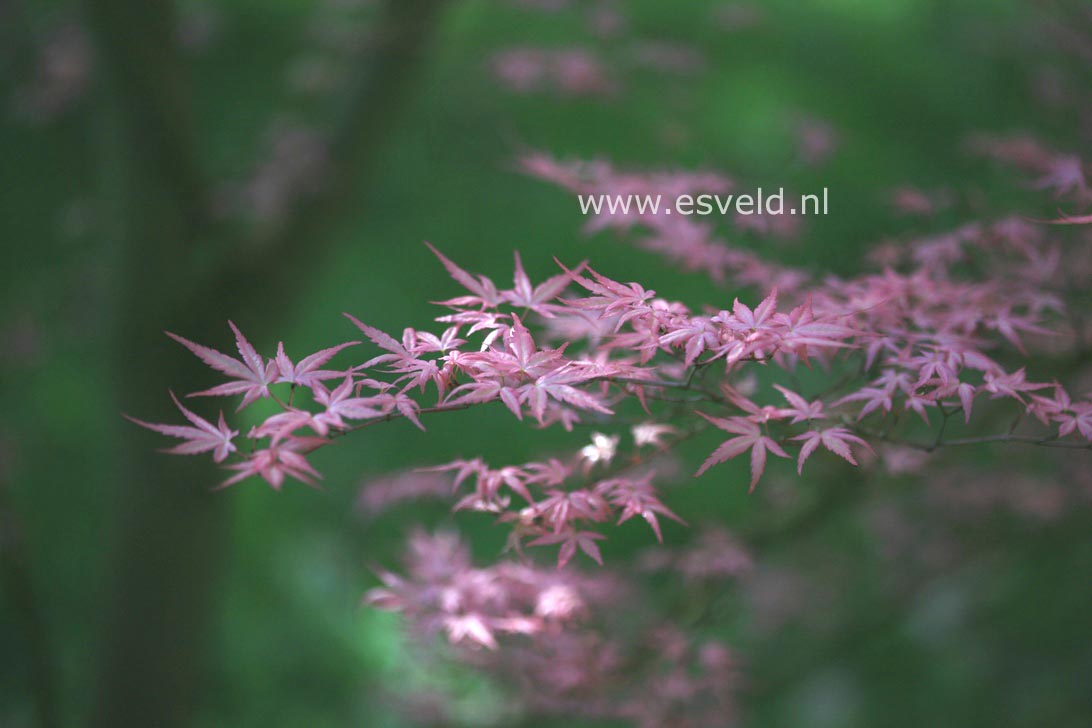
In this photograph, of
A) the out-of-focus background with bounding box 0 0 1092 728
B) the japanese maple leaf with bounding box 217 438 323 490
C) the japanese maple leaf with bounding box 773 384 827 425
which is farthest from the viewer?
the out-of-focus background with bounding box 0 0 1092 728

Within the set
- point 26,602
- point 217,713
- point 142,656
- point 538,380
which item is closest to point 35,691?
point 26,602

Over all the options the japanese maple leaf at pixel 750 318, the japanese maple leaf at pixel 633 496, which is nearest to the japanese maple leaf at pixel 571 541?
the japanese maple leaf at pixel 633 496

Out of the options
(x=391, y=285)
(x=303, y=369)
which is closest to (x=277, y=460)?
(x=303, y=369)

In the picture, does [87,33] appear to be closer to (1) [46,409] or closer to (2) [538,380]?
(2) [538,380]

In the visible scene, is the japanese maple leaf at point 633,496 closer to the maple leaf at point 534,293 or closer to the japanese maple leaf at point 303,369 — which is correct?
the maple leaf at point 534,293

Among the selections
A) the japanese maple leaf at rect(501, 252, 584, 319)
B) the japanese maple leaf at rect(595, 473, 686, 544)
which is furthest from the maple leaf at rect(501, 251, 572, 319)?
the japanese maple leaf at rect(595, 473, 686, 544)

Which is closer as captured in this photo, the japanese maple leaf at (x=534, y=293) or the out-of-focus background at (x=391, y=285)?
the japanese maple leaf at (x=534, y=293)

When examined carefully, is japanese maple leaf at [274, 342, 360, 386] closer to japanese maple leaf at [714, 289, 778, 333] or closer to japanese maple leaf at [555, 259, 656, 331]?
japanese maple leaf at [555, 259, 656, 331]

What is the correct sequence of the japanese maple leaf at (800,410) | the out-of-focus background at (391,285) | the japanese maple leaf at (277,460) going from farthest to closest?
the out-of-focus background at (391,285) → the japanese maple leaf at (800,410) → the japanese maple leaf at (277,460)
